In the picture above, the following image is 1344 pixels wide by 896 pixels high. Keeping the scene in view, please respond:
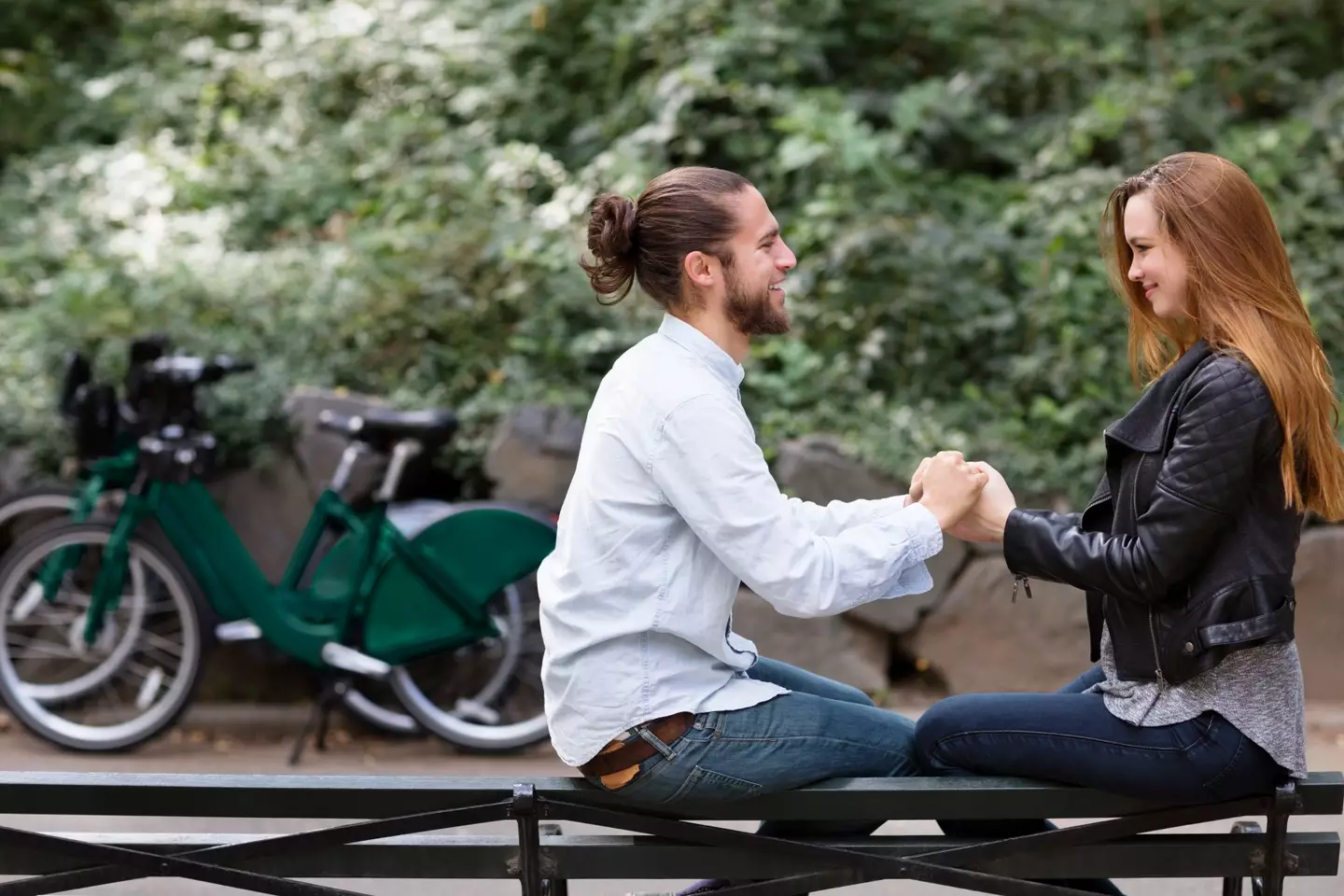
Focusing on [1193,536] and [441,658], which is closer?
[1193,536]

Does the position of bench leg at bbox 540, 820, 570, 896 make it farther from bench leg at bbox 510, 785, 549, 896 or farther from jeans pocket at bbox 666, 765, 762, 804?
jeans pocket at bbox 666, 765, 762, 804

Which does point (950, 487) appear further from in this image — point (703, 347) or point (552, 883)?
point (552, 883)

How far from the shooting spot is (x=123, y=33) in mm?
8820

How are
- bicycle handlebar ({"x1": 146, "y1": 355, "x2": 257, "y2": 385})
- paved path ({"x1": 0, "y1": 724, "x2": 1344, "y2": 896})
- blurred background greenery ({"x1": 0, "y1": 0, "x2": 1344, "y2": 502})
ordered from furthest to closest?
1. blurred background greenery ({"x1": 0, "y1": 0, "x2": 1344, "y2": 502})
2. bicycle handlebar ({"x1": 146, "y1": 355, "x2": 257, "y2": 385})
3. paved path ({"x1": 0, "y1": 724, "x2": 1344, "y2": 896})

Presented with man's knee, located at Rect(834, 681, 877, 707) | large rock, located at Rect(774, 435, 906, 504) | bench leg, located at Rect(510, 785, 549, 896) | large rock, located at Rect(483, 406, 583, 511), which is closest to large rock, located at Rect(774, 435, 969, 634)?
large rock, located at Rect(774, 435, 906, 504)

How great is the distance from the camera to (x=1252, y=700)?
7.77ft

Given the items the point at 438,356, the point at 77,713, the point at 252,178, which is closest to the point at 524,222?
the point at 438,356

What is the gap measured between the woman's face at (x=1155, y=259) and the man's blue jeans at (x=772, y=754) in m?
0.87

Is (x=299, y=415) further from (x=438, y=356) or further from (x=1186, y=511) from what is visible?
(x=1186, y=511)

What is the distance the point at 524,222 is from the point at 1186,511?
4.54 m

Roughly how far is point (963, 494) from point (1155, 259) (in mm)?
502

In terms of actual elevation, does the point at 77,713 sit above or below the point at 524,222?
below

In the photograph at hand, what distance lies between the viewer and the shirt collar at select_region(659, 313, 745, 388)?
99.9 inches

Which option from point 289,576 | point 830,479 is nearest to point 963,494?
point 830,479
